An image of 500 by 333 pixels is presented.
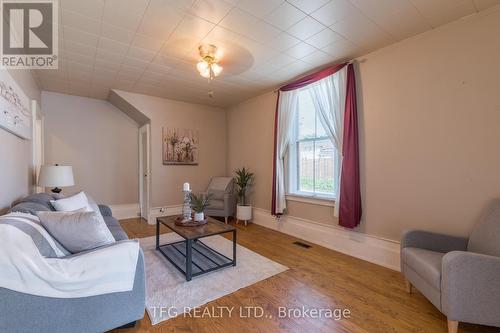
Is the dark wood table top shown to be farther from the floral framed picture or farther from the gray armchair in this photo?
the floral framed picture

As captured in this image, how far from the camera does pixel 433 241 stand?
2.07 metres

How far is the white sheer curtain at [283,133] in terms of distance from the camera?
380cm

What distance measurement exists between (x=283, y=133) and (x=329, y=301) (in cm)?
258

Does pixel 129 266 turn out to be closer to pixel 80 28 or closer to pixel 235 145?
pixel 80 28

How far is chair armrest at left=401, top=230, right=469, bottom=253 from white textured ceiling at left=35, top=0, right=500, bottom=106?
202 centimetres

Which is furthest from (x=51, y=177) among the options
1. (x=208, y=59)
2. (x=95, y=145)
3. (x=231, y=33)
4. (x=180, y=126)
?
(x=231, y=33)

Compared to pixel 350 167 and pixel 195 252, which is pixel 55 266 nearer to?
pixel 195 252

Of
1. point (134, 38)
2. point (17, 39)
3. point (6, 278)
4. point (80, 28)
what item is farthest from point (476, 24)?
point (17, 39)

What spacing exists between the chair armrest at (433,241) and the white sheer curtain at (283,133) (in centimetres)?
197

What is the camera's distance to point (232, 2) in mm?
1943

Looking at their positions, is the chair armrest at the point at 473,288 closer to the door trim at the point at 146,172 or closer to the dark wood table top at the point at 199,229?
the dark wood table top at the point at 199,229

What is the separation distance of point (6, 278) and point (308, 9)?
280cm

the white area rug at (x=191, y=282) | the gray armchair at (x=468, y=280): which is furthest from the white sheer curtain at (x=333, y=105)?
the gray armchair at (x=468, y=280)

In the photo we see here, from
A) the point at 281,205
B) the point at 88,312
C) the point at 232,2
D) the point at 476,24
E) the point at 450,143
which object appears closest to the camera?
the point at 88,312
